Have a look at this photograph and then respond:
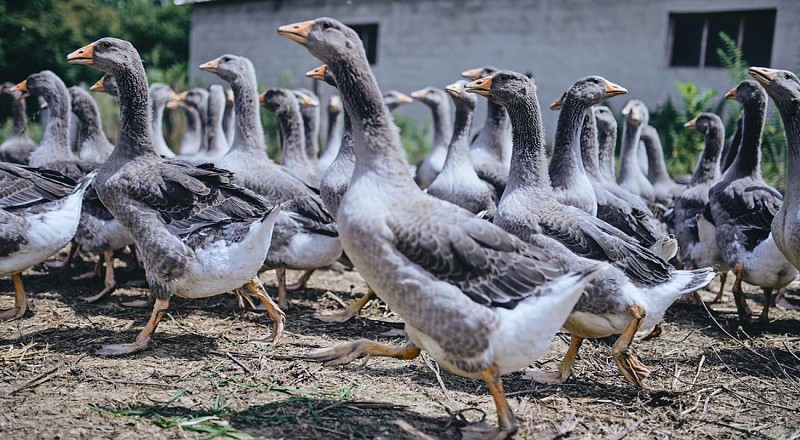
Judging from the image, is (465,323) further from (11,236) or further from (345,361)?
(11,236)

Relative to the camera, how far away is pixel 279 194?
26.7ft

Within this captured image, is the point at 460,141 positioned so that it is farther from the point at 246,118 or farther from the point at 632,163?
the point at 632,163

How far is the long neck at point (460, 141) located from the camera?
895cm

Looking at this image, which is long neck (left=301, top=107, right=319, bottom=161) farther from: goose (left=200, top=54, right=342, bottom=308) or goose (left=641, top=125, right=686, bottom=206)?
goose (left=641, top=125, right=686, bottom=206)

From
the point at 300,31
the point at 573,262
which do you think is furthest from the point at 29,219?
the point at 573,262

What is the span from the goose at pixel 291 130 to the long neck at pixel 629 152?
15.5ft

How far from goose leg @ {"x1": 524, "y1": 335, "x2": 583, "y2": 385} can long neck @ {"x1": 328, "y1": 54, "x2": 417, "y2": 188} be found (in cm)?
214

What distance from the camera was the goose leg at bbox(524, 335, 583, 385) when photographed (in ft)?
18.8

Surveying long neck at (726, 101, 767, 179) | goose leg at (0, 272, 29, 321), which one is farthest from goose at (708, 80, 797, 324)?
goose leg at (0, 272, 29, 321)

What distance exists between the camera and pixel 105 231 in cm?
795

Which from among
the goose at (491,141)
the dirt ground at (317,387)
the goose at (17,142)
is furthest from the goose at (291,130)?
the goose at (17,142)

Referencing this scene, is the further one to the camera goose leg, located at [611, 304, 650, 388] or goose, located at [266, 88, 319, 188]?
goose, located at [266, 88, 319, 188]

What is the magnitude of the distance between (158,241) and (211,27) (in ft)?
72.5

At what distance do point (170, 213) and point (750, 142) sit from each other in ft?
21.2
